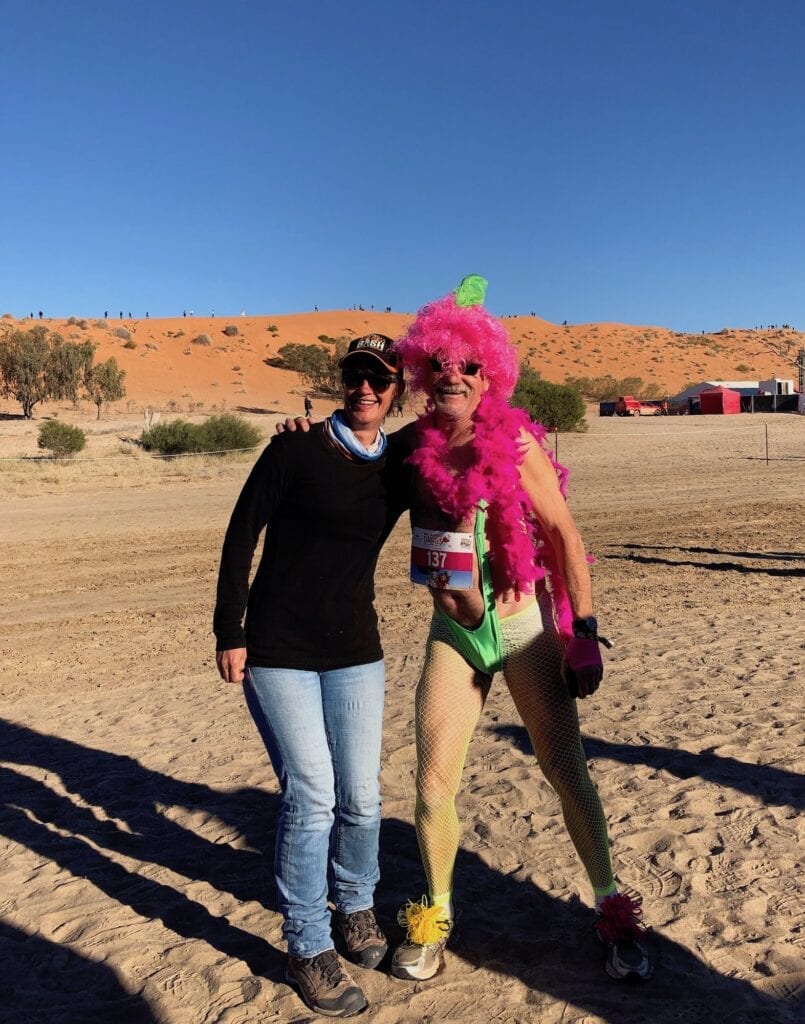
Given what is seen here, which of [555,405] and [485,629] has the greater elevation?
[555,405]

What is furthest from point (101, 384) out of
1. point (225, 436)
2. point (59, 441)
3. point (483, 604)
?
point (483, 604)

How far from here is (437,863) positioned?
2836 mm

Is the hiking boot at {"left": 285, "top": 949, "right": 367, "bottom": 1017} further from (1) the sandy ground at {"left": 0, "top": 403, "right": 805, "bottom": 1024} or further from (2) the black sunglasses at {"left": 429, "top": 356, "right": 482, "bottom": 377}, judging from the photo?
(2) the black sunglasses at {"left": 429, "top": 356, "right": 482, "bottom": 377}

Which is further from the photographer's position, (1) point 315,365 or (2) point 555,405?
(1) point 315,365

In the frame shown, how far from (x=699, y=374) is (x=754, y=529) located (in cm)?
7682

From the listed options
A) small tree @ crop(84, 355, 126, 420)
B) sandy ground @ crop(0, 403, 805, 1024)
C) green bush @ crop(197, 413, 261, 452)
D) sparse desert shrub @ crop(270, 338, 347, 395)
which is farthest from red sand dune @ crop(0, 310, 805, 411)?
sandy ground @ crop(0, 403, 805, 1024)

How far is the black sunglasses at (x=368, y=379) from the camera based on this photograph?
8.93ft

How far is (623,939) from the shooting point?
2844 millimetres

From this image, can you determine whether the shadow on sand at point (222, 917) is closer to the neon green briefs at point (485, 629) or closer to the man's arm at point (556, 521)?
the neon green briefs at point (485, 629)

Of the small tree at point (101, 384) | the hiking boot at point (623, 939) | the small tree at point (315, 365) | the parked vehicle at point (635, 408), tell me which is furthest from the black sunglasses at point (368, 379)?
the small tree at point (315, 365)

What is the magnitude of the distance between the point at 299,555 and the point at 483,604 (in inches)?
23.3

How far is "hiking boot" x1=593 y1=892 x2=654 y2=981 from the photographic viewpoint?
280cm

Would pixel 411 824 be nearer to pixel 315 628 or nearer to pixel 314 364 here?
pixel 315 628

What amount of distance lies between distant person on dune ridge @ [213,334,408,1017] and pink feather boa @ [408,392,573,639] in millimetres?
158
